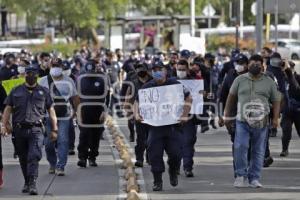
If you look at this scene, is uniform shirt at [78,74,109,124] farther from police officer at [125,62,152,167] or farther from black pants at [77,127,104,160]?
police officer at [125,62,152,167]

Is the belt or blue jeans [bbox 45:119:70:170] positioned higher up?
the belt

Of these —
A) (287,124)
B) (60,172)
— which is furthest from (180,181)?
(287,124)

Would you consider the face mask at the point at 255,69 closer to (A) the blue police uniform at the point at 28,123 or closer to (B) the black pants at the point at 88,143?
(A) the blue police uniform at the point at 28,123

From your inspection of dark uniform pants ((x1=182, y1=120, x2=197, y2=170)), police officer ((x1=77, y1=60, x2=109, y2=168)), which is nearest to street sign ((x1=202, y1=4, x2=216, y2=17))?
police officer ((x1=77, y1=60, x2=109, y2=168))

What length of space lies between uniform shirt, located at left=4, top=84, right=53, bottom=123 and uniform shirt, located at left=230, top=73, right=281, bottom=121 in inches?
106

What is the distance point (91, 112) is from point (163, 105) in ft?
10.7

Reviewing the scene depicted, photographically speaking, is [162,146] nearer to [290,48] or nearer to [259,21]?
[259,21]

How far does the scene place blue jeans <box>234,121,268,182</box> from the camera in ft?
46.4

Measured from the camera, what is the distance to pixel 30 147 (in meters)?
13.9

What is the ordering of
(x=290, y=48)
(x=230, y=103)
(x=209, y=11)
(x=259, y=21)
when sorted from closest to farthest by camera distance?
1. (x=230, y=103)
2. (x=259, y=21)
3. (x=209, y=11)
4. (x=290, y=48)

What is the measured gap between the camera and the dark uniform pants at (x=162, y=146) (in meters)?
13.9

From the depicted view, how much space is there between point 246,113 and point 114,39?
34.3 meters

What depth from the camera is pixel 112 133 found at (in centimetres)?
2391

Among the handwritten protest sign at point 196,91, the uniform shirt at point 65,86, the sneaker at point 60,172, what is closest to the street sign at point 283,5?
the handwritten protest sign at point 196,91
